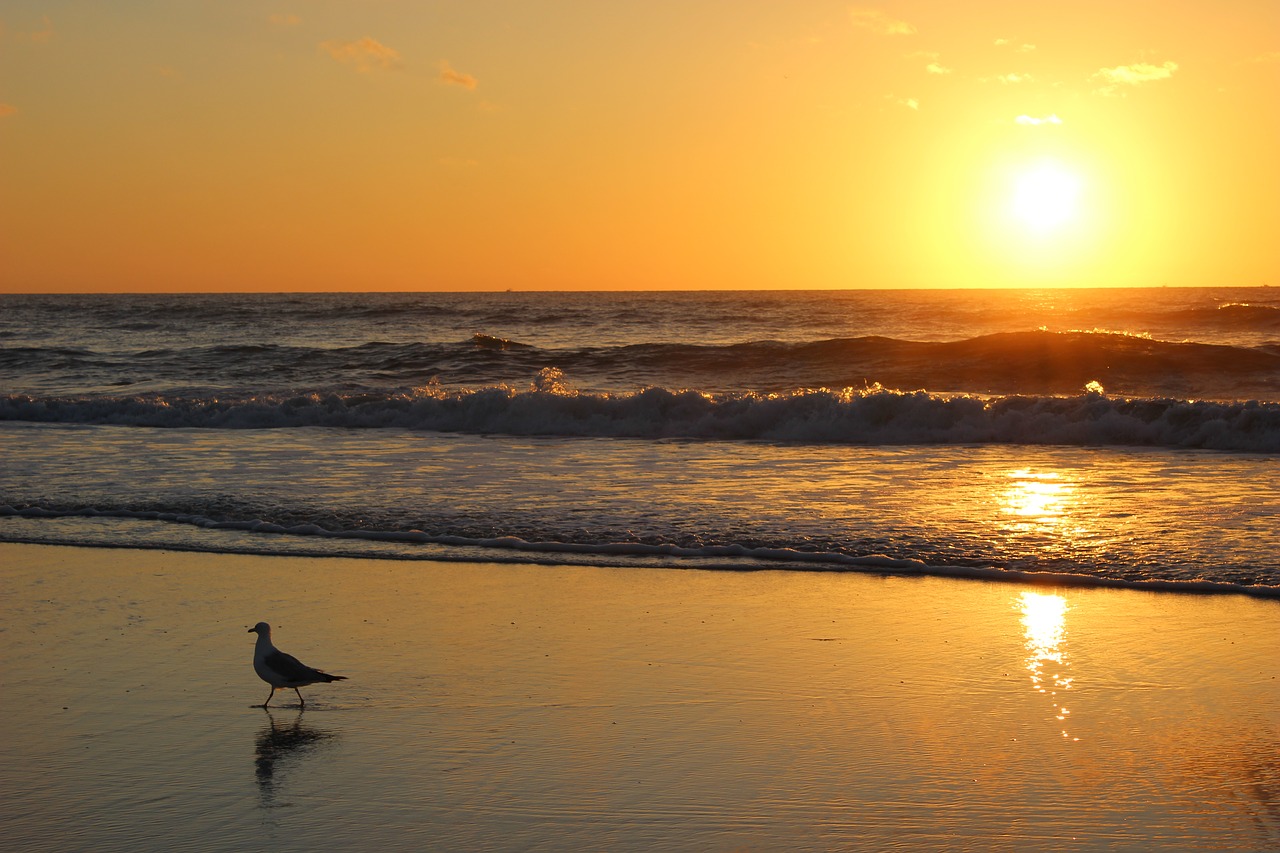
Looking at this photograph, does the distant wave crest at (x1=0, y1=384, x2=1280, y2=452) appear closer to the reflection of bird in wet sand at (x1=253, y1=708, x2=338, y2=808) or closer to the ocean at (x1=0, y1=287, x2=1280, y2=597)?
the ocean at (x1=0, y1=287, x2=1280, y2=597)

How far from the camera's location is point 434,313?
214 ft

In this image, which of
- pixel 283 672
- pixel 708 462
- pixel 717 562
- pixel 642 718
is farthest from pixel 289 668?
pixel 708 462

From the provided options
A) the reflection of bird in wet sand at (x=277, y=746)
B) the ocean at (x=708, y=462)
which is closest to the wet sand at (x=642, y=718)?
the reflection of bird in wet sand at (x=277, y=746)

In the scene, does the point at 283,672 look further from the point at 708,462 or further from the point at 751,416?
the point at 751,416

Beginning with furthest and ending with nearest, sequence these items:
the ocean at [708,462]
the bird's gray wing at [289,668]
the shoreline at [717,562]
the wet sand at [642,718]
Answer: the ocean at [708,462] < the shoreline at [717,562] < the bird's gray wing at [289,668] < the wet sand at [642,718]

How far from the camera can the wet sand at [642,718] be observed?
4105 millimetres

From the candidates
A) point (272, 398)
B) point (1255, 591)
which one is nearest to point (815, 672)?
point (1255, 591)

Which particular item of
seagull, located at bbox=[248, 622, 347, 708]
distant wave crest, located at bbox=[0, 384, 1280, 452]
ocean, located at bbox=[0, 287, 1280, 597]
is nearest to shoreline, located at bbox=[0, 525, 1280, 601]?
ocean, located at bbox=[0, 287, 1280, 597]

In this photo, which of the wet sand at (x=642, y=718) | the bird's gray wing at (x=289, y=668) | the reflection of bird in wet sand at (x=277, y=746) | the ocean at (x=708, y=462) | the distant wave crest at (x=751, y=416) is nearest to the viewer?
the wet sand at (x=642, y=718)

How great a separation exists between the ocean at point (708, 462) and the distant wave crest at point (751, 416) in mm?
50

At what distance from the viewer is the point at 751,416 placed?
1802cm

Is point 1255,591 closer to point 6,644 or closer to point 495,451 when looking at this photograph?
point 6,644

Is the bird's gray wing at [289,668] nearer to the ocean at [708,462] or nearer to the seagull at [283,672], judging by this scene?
the seagull at [283,672]

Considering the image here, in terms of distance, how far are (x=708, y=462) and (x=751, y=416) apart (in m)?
4.10
